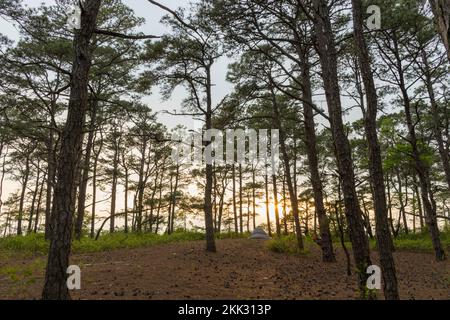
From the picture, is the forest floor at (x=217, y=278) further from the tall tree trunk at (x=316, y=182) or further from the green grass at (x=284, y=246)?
the green grass at (x=284, y=246)

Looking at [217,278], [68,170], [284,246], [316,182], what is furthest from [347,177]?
[284,246]

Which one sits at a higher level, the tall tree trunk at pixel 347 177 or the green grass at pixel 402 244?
the tall tree trunk at pixel 347 177

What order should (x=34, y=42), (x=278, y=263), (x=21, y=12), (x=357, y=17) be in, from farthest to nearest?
(x=34, y=42)
(x=278, y=263)
(x=21, y=12)
(x=357, y=17)

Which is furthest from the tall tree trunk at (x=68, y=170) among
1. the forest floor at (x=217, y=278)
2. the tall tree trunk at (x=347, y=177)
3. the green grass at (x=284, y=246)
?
the green grass at (x=284, y=246)

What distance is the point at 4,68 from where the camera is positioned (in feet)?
37.1

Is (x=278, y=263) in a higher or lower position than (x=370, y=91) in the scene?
lower

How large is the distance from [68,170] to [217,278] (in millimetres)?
4995

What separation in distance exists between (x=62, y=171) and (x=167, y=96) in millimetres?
8304

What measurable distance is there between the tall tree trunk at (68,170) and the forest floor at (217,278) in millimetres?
1296

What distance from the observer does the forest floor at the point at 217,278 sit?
248 inches

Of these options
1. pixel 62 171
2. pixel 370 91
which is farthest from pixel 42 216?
pixel 370 91

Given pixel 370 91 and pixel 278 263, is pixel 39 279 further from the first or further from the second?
pixel 370 91

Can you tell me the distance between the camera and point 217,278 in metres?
8.05
